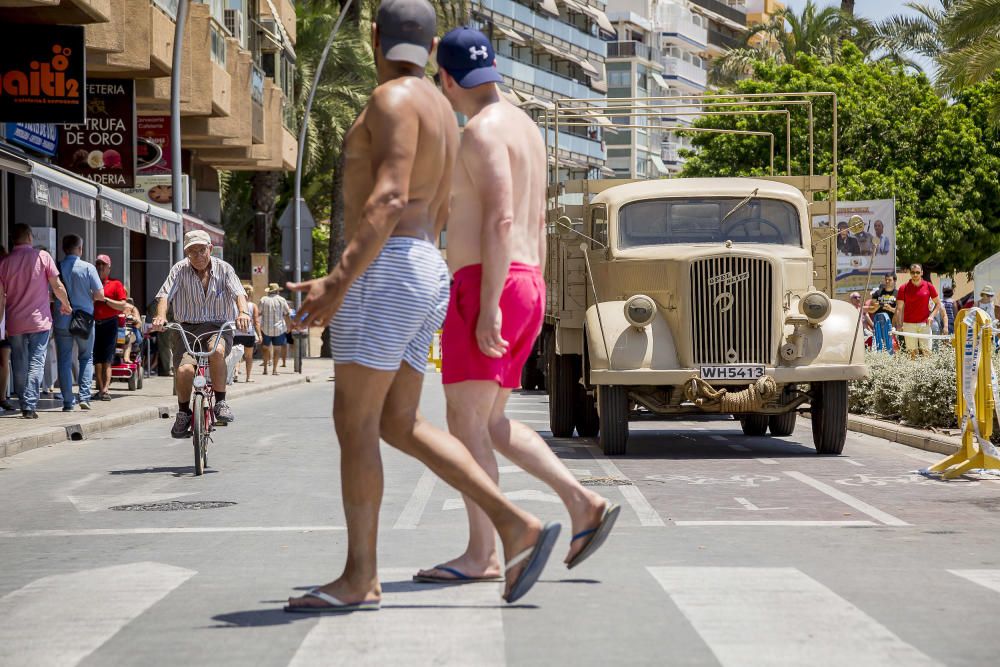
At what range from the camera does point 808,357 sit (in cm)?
1405

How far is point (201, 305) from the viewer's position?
12.9 metres

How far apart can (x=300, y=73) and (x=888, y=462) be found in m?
37.9

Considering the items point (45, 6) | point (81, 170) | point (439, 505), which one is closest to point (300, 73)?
point (81, 170)

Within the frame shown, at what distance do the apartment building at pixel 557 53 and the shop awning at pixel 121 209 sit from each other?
173 feet

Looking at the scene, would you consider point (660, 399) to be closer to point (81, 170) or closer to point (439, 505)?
point (439, 505)

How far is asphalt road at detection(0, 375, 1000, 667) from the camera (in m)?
5.50

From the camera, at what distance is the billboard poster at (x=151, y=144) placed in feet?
103

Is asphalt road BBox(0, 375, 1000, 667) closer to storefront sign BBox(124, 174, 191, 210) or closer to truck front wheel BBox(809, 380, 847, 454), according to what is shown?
truck front wheel BBox(809, 380, 847, 454)

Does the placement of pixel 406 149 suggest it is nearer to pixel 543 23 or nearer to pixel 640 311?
pixel 640 311

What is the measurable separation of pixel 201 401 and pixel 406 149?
692 centimetres

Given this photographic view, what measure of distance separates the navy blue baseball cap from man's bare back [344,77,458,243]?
0.56 meters

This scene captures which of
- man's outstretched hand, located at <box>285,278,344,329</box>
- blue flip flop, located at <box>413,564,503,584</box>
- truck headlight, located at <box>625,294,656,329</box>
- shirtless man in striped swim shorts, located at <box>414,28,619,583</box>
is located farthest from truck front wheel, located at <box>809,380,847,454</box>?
man's outstretched hand, located at <box>285,278,344,329</box>

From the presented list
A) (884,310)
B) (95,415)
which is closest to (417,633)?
(95,415)

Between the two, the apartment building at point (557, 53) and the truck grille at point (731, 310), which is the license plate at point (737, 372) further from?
the apartment building at point (557, 53)
